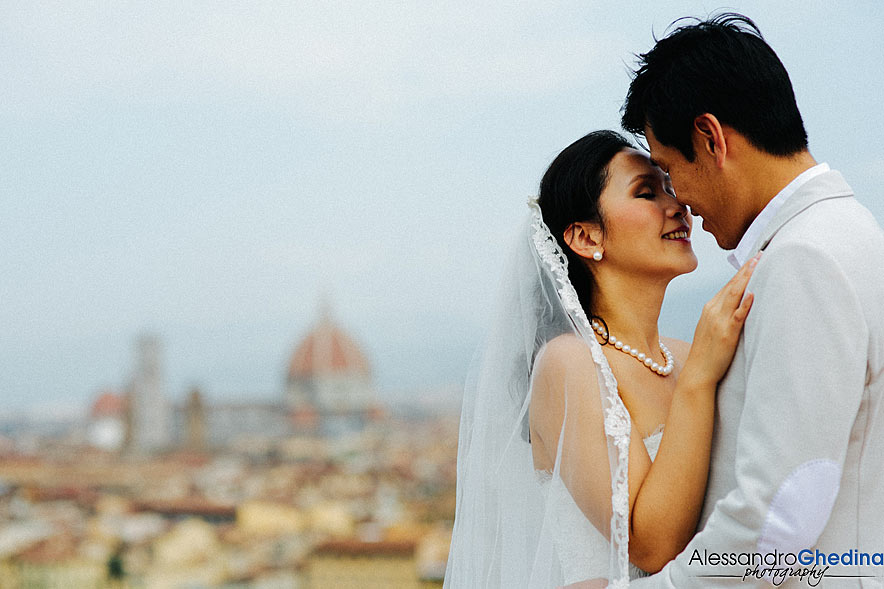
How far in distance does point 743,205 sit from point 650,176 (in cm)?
26

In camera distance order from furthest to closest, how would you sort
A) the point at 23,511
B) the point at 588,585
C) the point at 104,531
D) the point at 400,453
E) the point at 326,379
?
the point at 326,379 → the point at 400,453 → the point at 23,511 → the point at 104,531 → the point at 588,585

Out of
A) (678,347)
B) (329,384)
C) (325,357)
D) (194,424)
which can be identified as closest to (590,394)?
(678,347)

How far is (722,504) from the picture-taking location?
1028mm

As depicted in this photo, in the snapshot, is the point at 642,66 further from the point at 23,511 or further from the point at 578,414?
the point at 23,511

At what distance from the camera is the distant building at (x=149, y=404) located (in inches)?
931

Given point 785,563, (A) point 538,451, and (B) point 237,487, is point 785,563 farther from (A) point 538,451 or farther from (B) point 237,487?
(B) point 237,487

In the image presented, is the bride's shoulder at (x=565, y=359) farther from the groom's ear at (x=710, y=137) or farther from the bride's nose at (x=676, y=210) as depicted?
the groom's ear at (x=710, y=137)

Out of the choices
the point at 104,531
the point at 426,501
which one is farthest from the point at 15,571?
the point at 426,501

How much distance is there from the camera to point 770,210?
1.13m

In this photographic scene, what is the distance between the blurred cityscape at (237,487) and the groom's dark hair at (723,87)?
11.1m

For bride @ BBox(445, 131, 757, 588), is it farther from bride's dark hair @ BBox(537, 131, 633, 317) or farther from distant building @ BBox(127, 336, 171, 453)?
distant building @ BBox(127, 336, 171, 453)

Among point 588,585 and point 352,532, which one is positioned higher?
point 588,585

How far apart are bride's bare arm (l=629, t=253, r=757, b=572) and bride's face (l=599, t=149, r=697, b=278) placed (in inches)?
9.3

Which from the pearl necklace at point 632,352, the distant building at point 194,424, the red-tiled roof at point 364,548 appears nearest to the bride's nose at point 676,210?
the pearl necklace at point 632,352
